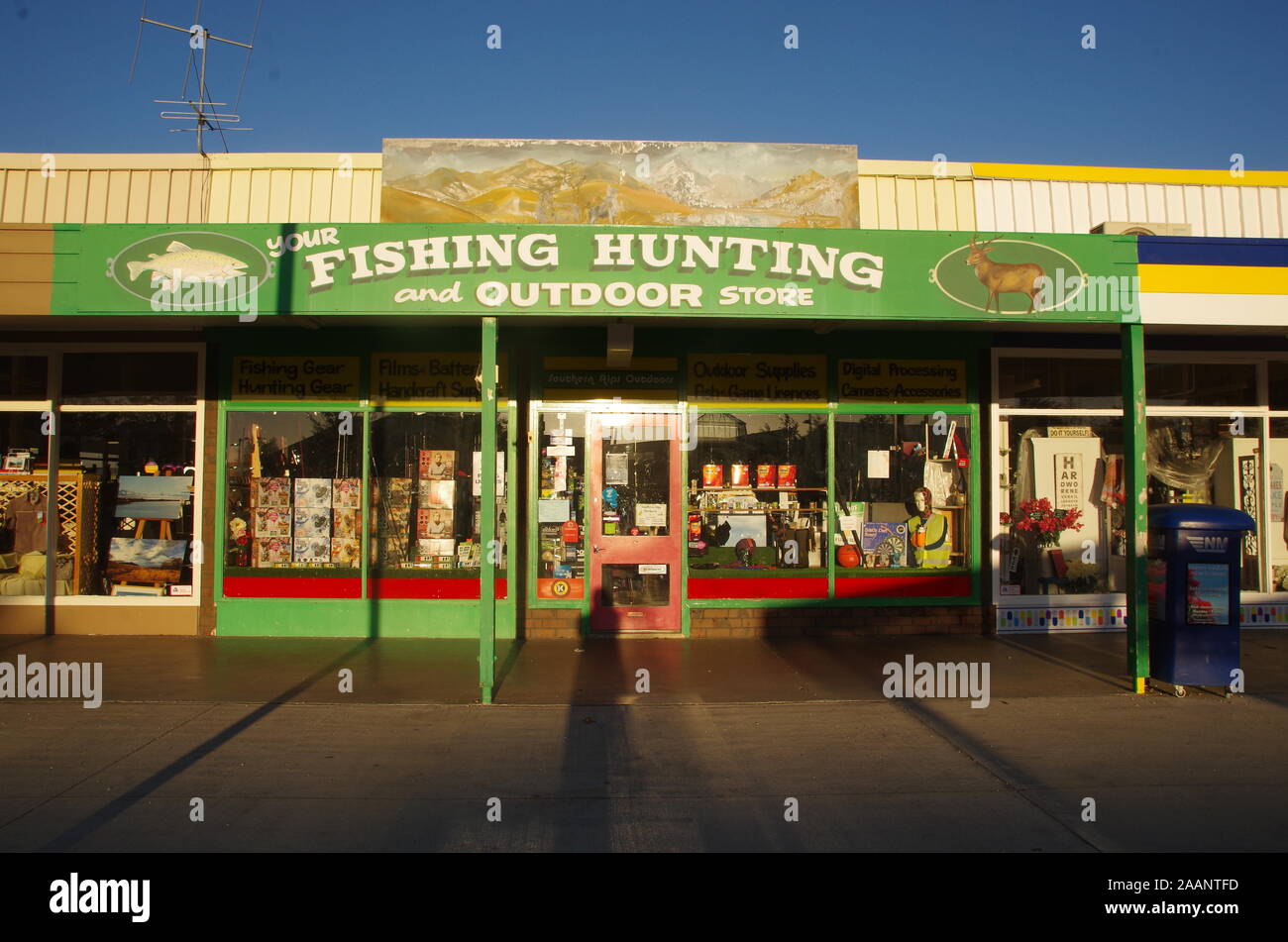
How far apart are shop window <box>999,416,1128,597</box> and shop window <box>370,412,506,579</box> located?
5749 millimetres

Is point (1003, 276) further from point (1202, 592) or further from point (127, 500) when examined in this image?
point (127, 500)

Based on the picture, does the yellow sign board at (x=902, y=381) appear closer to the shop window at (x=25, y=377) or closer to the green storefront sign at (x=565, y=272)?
the green storefront sign at (x=565, y=272)

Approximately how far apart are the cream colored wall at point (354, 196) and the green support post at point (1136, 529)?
3410 millimetres

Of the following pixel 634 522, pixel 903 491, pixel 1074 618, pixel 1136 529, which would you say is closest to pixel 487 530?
pixel 634 522

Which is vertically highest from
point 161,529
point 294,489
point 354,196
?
point 354,196

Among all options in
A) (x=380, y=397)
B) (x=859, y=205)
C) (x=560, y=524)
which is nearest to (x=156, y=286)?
(x=380, y=397)

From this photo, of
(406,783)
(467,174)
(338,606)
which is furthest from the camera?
(467,174)

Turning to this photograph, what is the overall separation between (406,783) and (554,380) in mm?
4961

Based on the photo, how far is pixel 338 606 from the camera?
933 centimetres

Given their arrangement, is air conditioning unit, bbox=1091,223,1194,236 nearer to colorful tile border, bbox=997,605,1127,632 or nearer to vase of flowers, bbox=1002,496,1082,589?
vase of flowers, bbox=1002,496,1082,589

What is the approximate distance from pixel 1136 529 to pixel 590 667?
4.76 metres

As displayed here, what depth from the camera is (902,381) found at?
9.62 meters

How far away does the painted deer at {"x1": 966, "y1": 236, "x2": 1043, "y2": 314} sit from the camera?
7.40 meters
